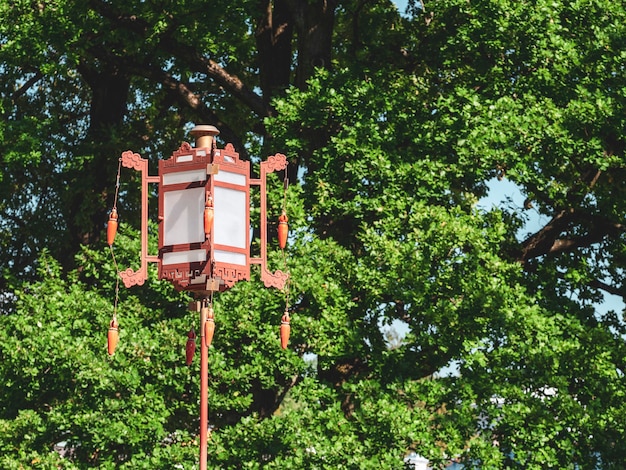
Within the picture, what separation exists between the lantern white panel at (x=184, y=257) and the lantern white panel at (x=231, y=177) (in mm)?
667

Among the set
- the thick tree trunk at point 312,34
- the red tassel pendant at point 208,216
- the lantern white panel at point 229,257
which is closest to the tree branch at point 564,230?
the thick tree trunk at point 312,34

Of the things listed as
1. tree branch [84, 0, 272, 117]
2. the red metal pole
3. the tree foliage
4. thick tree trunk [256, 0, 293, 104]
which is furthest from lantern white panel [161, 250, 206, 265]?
thick tree trunk [256, 0, 293, 104]

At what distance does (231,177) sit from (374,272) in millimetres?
5409

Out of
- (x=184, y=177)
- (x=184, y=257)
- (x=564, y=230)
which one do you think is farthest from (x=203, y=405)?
(x=564, y=230)

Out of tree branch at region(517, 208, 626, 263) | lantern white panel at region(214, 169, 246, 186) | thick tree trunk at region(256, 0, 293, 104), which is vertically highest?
thick tree trunk at region(256, 0, 293, 104)

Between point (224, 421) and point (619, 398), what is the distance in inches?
207

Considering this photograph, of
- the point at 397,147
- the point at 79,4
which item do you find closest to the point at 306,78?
the point at 397,147

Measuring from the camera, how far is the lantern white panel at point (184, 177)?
8977mm

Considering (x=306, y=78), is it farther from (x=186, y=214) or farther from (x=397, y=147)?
(x=186, y=214)

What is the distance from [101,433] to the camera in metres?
13.4

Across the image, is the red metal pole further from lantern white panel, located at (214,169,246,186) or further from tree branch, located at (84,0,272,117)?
tree branch, located at (84,0,272,117)

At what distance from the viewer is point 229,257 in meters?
8.84

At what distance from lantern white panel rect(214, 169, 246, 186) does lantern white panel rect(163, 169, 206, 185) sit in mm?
132

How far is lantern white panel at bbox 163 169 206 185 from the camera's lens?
898cm
